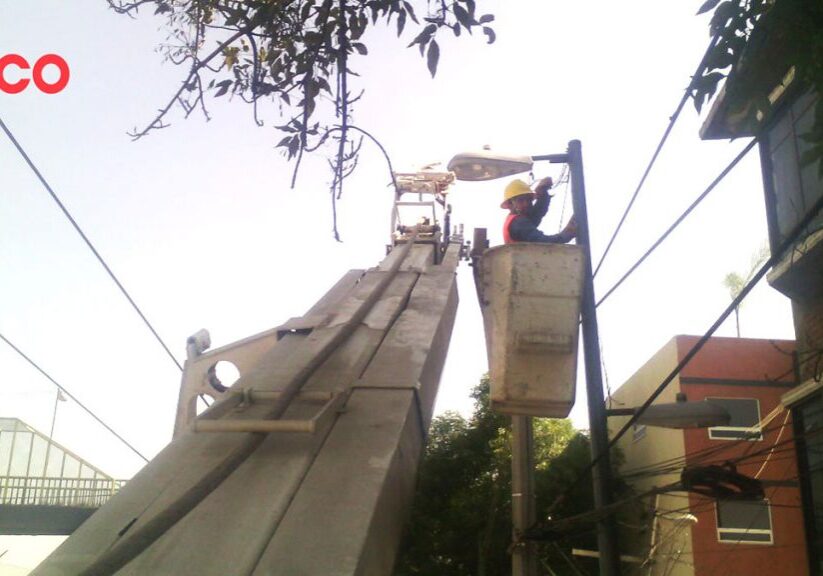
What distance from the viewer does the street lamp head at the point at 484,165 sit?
19.5 feet

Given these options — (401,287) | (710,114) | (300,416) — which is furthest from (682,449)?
(300,416)

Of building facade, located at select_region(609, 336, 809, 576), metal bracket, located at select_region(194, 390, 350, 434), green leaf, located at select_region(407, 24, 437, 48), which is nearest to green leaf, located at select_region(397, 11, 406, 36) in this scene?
green leaf, located at select_region(407, 24, 437, 48)

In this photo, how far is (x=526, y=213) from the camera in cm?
532

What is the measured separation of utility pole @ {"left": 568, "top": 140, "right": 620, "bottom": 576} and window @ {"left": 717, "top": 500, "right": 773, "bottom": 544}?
9.41 metres

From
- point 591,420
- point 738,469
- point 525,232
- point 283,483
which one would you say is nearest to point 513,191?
point 525,232

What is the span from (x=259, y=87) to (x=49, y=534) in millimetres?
5526

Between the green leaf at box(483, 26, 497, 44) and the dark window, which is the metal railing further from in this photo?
the dark window

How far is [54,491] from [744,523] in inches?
455

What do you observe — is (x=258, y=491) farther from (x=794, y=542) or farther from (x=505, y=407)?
(x=794, y=542)

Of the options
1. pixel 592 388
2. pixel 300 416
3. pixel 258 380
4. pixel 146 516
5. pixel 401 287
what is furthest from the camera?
pixel 401 287

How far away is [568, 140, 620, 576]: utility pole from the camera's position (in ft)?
18.7

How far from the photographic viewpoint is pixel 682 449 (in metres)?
15.1

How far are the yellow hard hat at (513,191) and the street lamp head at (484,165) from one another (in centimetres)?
60

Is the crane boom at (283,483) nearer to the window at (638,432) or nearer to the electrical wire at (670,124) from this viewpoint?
the electrical wire at (670,124)
